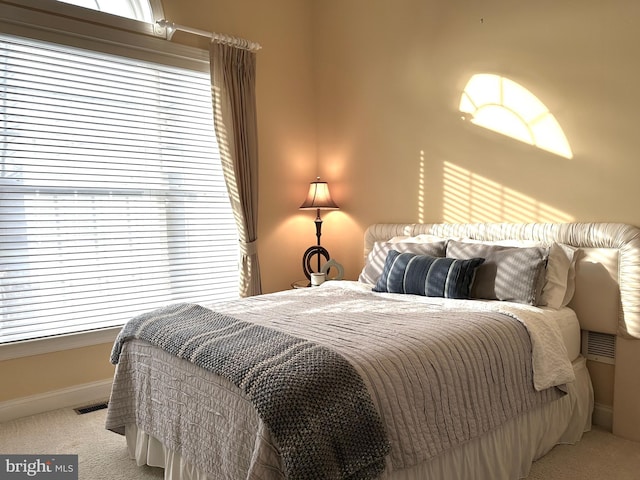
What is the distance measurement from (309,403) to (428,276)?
1.52 m

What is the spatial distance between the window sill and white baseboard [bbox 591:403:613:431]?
299 centimetres

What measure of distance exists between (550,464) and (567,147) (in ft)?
5.59

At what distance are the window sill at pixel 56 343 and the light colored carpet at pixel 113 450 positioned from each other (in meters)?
0.39

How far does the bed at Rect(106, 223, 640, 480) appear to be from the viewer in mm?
1559

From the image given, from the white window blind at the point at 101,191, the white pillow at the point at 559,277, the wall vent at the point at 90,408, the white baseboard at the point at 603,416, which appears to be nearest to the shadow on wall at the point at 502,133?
the white pillow at the point at 559,277

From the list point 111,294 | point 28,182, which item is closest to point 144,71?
point 28,182

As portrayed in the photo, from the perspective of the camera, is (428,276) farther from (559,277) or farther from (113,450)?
(113,450)

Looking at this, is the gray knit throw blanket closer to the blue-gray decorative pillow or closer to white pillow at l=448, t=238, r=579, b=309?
the blue-gray decorative pillow

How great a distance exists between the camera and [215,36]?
3.66 meters

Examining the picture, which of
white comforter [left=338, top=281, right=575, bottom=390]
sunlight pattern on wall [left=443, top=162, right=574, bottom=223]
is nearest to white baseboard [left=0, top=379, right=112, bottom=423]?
white comforter [left=338, top=281, right=575, bottom=390]

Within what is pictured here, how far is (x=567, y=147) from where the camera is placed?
286cm

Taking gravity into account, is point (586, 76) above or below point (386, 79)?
below

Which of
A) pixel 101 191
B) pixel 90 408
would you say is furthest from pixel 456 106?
pixel 90 408

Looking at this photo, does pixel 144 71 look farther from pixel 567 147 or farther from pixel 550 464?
pixel 550 464
